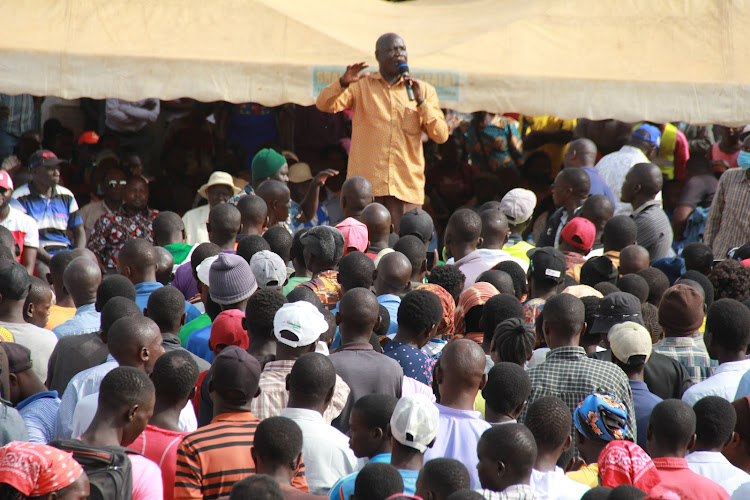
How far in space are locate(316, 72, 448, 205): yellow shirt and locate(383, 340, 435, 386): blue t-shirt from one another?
146 inches

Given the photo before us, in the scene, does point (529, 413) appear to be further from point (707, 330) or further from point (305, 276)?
point (305, 276)

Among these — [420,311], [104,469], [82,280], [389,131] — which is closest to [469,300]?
[420,311]

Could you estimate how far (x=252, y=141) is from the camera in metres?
10.9

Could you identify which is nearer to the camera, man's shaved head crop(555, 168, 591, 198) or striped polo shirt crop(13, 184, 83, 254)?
man's shaved head crop(555, 168, 591, 198)

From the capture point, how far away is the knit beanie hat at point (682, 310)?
5438 millimetres

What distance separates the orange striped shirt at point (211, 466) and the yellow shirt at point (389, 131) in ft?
16.6

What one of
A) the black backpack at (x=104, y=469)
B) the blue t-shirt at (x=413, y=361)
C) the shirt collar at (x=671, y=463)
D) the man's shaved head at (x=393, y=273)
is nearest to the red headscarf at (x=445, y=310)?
the man's shaved head at (x=393, y=273)

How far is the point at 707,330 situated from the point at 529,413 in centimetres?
162

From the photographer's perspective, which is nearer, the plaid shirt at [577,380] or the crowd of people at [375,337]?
the crowd of people at [375,337]

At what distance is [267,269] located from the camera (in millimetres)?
5730

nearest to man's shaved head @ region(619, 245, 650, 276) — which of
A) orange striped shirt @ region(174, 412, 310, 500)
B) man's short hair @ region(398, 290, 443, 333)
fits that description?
man's short hair @ region(398, 290, 443, 333)

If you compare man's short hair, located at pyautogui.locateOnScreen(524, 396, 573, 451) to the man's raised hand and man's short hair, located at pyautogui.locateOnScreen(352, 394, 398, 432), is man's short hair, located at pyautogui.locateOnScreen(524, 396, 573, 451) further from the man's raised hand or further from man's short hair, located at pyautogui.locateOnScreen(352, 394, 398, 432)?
the man's raised hand

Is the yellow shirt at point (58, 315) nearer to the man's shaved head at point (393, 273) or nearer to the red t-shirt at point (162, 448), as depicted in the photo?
the man's shaved head at point (393, 273)

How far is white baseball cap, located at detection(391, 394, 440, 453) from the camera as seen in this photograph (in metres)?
3.67
